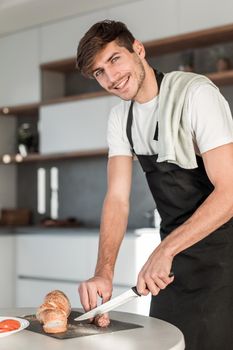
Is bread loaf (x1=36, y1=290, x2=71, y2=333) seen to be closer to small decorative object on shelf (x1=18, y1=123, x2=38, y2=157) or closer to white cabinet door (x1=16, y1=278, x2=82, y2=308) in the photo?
white cabinet door (x1=16, y1=278, x2=82, y2=308)

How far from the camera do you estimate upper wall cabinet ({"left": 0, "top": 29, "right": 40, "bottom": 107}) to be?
5414 millimetres

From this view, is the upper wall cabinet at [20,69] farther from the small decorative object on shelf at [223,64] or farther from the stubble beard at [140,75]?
the stubble beard at [140,75]

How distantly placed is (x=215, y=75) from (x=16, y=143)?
2280 mm

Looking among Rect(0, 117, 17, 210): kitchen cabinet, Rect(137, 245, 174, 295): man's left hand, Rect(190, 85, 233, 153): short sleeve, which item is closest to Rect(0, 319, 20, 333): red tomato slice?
Rect(137, 245, 174, 295): man's left hand

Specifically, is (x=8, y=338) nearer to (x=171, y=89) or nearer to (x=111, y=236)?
(x=111, y=236)

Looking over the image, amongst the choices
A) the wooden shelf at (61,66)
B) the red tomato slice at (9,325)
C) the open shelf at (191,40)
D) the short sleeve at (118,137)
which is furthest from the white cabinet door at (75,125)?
the red tomato slice at (9,325)

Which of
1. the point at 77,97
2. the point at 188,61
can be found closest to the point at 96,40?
the point at 188,61

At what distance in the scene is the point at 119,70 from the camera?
82.9 inches

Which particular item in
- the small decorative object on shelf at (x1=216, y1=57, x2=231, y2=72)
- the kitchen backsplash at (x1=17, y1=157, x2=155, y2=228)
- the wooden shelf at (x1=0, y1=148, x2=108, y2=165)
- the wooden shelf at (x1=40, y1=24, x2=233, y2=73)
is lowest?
the kitchen backsplash at (x1=17, y1=157, x2=155, y2=228)

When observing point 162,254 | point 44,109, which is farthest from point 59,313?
point 44,109

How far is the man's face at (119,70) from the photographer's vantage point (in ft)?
6.88

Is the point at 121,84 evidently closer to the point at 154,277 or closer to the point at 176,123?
the point at 176,123

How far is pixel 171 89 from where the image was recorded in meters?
2.21

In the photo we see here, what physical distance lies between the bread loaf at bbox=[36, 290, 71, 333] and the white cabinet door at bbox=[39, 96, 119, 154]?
318 cm
